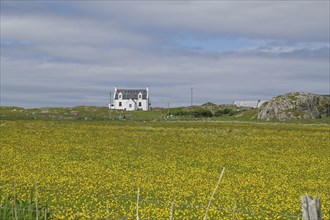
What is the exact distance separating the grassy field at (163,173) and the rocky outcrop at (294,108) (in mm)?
76804

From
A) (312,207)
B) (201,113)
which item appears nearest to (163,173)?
(312,207)

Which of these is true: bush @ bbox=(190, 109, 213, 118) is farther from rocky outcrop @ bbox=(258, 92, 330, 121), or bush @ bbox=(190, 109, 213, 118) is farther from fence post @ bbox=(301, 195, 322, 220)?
fence post @ bbox=(301, 195, 322, 220)

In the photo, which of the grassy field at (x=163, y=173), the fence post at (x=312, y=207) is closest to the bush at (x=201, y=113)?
the grassy field at (x=163, y=173)

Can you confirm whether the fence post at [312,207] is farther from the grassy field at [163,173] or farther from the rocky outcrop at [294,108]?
the rocky outcrop at [294,108]

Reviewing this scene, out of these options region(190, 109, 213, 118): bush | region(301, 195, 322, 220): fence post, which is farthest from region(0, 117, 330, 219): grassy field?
region(190, 109, 213, 118): bush

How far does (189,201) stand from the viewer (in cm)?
2594

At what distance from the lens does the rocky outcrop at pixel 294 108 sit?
481ft

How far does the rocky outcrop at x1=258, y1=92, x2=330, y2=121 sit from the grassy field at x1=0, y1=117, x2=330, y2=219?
7680 cm

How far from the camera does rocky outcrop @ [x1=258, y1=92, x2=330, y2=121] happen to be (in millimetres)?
146625

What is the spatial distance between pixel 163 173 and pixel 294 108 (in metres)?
117

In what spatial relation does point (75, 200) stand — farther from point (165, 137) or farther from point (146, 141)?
point (165, 137)

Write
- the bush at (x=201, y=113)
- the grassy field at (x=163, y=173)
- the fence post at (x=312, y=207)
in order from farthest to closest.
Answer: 1. the bush at (x=201, y=113)
2. the grassy field at (x=163, y=173)
3. the fence post at (x=312, y=207)

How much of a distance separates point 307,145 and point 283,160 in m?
14.9

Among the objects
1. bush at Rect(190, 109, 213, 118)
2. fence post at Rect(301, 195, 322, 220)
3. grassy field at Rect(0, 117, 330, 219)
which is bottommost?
grassy field at Rect(0, 117, 330, 219)
